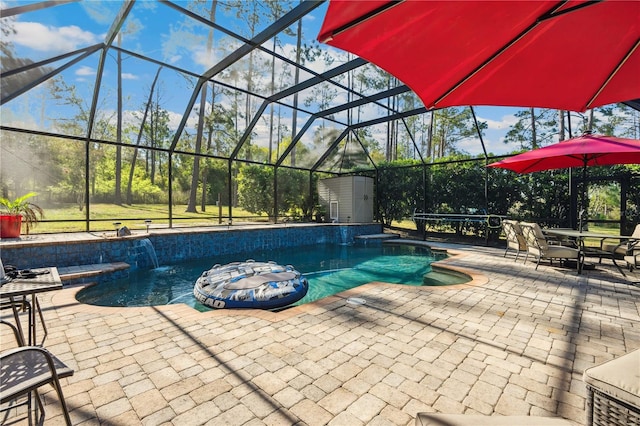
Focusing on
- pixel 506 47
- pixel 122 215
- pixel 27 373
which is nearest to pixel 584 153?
pixel 506 47

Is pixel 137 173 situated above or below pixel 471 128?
below

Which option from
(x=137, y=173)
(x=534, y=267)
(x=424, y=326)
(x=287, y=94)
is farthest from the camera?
(x=137, y=173)

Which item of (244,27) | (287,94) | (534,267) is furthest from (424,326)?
(287,94)

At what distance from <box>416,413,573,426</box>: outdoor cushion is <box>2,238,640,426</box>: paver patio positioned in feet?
1.77

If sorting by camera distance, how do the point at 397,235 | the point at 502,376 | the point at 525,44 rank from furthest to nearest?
the point at 397,235 → the point at 502,376 → the point at 525,44

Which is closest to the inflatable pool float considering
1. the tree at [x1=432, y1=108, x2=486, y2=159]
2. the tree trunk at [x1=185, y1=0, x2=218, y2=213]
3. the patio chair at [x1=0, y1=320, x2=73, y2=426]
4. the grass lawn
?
the patio chair at [x1=0, y1=320, x2=73, y2=426]

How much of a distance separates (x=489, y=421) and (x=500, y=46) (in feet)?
6.81

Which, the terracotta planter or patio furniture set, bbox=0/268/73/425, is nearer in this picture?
patio furniture set, bbox=0/268/73/425

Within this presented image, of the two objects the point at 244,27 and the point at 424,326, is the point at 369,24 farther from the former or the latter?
the point at 244,27

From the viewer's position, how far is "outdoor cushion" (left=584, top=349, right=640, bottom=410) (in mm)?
1040

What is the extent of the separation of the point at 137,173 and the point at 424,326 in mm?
17135

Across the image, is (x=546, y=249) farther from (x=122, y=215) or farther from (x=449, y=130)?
(x=122, y=215)

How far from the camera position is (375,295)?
411 cm

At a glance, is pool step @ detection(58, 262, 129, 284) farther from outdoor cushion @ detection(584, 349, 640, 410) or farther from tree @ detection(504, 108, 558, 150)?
tree @ detection(504, 108, 558, 150)
